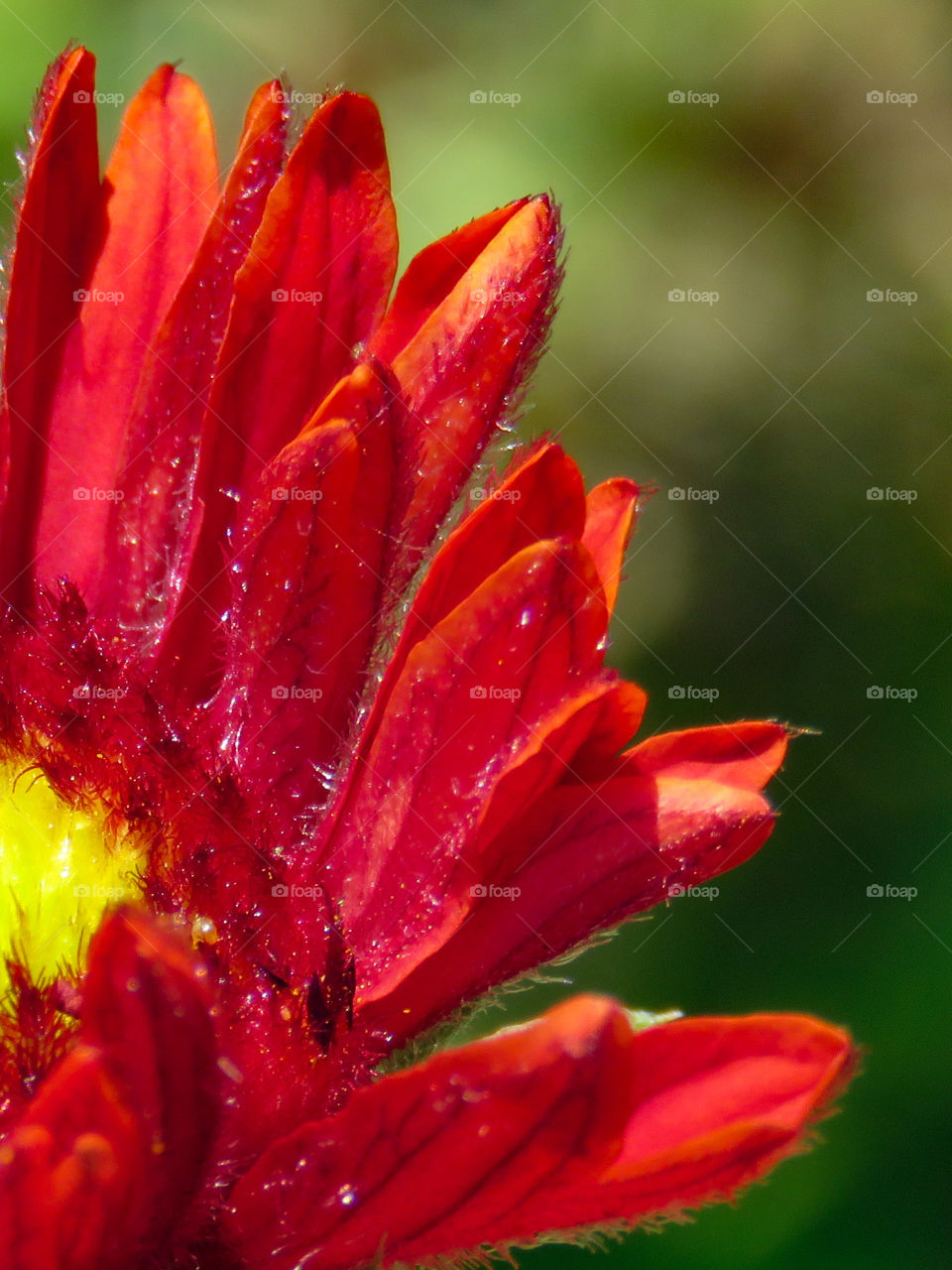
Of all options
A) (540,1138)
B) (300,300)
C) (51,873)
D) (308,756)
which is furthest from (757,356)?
(540,1138)

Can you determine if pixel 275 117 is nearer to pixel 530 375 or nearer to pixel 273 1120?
pixel 530 375

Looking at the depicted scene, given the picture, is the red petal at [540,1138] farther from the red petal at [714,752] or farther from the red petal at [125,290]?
the red petal at [125,290]

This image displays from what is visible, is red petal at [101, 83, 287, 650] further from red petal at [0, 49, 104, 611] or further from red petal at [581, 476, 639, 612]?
red petal at [581, 476, 639, 612]

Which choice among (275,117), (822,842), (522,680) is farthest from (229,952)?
(822,842)

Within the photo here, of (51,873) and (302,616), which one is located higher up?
(302,616)

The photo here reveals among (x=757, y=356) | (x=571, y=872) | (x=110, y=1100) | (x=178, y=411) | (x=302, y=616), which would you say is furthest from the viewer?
(x=757, y=356)

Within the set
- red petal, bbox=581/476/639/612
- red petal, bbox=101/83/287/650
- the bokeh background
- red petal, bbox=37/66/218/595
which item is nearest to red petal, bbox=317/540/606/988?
red petal, bbox=581/476/639/612

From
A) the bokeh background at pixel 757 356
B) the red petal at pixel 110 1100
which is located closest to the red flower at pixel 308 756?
the red petal at pixel 110 1100

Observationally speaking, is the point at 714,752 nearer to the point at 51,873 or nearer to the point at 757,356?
the point at 51,873
